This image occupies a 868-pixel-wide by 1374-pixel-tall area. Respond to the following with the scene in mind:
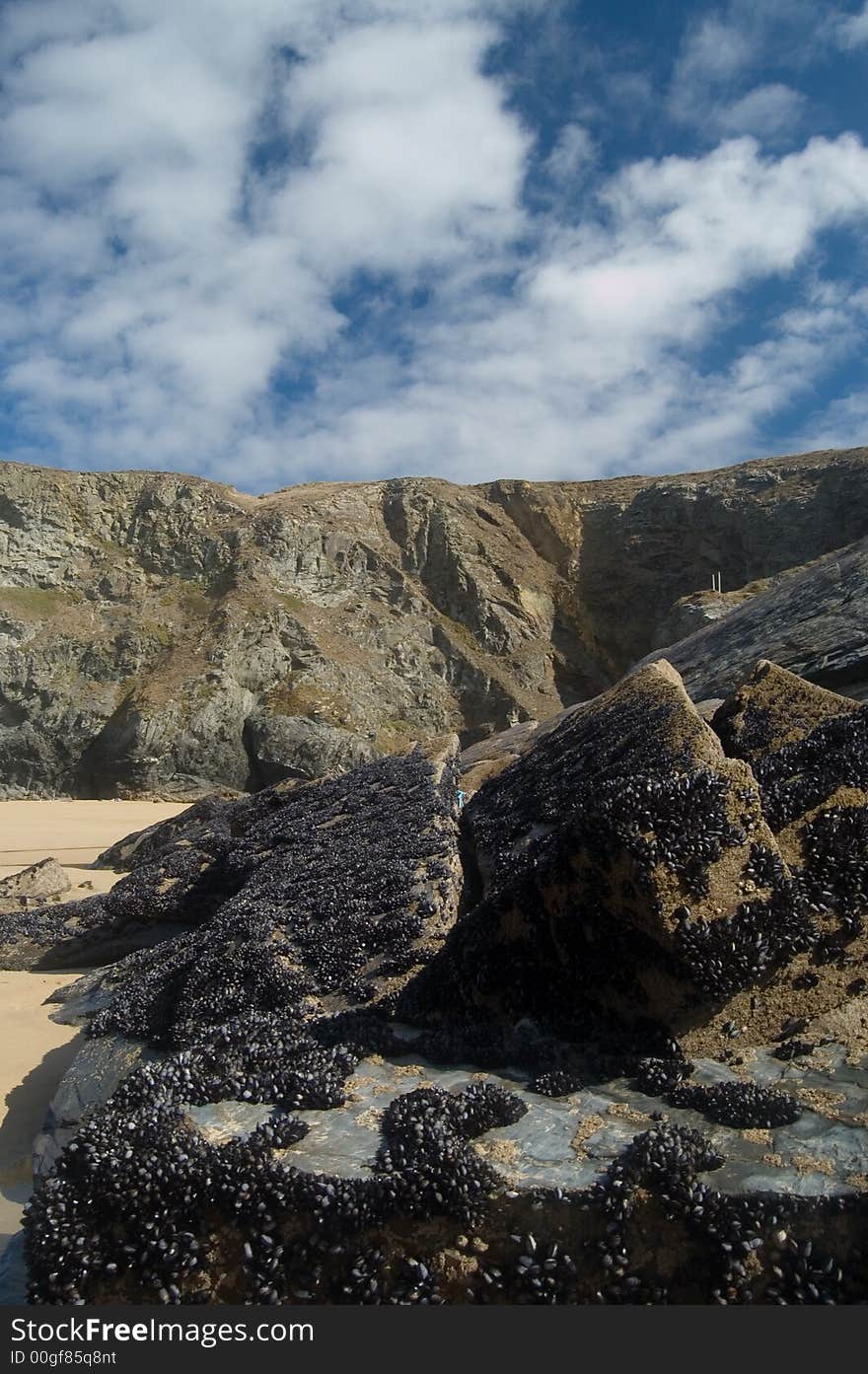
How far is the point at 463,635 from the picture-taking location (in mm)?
51188

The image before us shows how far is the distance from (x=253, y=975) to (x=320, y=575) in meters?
45.6

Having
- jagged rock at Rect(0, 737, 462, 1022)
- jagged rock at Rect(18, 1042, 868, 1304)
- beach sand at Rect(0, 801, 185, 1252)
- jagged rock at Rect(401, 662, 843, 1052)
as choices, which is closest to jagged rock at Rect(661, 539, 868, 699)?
jagged rock at Rect(0, 737, 462, 1022)

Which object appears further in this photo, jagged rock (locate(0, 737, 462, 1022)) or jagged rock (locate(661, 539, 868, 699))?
jagged rock (locate(661, 539, 868, 699))

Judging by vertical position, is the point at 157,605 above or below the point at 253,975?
above

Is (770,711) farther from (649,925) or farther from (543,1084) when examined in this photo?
(543,1084)

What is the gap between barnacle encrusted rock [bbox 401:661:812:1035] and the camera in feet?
13.0

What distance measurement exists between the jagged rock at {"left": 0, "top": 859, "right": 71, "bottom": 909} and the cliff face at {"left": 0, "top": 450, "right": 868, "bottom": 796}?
1037 inches

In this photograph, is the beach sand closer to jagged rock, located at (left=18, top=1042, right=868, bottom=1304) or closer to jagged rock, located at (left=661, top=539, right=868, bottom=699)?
jagged rock, located at (left=18, top=1042, right=868, bottom=1304)

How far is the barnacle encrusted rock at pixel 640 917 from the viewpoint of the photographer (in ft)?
13.0

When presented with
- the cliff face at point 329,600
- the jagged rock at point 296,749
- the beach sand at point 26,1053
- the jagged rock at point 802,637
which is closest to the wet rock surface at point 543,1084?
the beach sand at point 26,1053

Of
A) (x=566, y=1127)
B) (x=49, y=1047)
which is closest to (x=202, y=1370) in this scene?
(x=566, y=1127)

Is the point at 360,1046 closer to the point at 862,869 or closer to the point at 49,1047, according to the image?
the point at 862,869

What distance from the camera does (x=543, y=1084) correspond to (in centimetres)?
382

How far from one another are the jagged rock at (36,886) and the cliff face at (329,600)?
26.3 m
